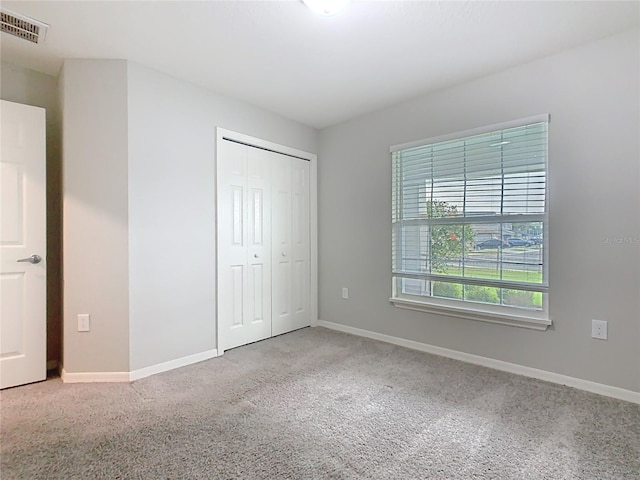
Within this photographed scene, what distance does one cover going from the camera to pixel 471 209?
9.17 feet

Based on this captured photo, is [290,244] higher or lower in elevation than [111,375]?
higher

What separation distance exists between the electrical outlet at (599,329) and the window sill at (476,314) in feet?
0.79

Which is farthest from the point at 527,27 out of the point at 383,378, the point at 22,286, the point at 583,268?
the point at 22,286

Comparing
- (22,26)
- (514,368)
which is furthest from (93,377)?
(514,368)

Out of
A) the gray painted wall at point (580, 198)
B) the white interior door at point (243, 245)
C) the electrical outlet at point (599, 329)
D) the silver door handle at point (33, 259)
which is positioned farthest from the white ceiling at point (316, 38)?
the electrical outlet at point (599, 329)

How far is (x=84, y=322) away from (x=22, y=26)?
78.0 inches

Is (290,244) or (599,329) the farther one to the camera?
(290,244)

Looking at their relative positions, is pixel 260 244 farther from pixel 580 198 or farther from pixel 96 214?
pixel 580 198

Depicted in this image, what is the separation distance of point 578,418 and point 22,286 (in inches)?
148

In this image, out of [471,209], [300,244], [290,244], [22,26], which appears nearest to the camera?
[22,26]

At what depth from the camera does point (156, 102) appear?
2.62 metres

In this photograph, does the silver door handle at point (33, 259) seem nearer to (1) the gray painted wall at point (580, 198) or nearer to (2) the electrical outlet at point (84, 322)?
(2) the electrical outlet at point (84, 322)

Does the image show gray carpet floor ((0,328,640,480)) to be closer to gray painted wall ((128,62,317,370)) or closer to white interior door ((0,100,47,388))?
white interior door ((0,100,47,388))

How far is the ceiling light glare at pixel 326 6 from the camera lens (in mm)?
1808
